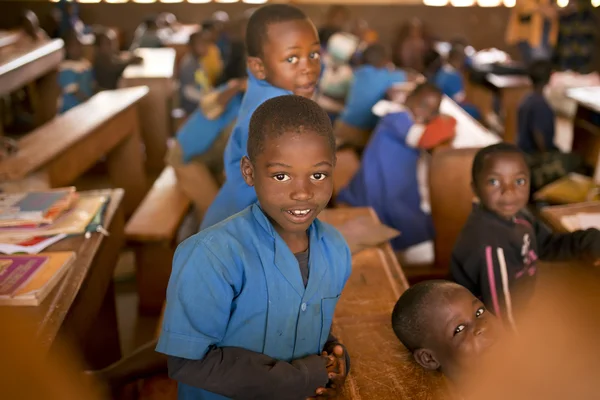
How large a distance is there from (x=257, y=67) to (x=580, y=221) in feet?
4.39

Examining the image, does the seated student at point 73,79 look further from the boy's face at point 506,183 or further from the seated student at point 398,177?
the boy's face at point 506,183

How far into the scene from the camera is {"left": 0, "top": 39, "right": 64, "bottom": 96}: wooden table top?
3686 mm

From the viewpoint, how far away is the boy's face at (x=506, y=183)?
6.22 feet

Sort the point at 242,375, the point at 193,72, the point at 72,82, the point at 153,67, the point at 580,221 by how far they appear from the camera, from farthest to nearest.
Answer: the point at 193,72 → the point at 72,82 → the point at 153,67 → the point at 580,221 → the point at 242,375

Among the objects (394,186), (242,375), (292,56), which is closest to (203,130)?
(394,186)

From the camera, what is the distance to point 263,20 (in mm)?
1808

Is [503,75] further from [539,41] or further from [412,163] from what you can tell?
[412,163]

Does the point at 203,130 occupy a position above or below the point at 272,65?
below

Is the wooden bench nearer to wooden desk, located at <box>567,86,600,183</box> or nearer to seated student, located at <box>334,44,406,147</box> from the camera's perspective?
seated student, located at <box>334,44,406,147</box>

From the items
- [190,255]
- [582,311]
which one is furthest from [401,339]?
[582,311]

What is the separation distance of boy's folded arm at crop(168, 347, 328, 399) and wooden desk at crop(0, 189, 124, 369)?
0.37 metres

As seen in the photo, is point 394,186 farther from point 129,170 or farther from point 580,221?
point 129,170

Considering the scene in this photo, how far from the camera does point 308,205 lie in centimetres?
125

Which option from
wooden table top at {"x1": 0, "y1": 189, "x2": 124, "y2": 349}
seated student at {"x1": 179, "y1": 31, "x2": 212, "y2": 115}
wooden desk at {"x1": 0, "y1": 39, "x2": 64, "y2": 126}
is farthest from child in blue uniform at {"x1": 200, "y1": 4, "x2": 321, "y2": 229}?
seated student at {"x1": 179, "y1": 31, "x2": 212, "y2": 115}
